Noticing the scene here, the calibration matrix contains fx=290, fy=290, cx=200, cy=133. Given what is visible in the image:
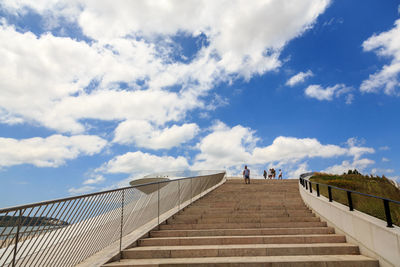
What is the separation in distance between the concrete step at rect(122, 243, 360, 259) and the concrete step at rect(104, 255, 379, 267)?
23 centimetres

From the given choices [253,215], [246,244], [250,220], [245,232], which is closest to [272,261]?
[246,244]

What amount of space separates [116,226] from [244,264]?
122 inches

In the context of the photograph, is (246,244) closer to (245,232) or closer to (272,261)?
(245,232)

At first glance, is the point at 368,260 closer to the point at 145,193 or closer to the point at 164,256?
the point at 164,256

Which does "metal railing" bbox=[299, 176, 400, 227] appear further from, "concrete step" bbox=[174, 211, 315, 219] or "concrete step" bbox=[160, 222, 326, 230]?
"concrete step" bbox=[174, 211, 315, 219]

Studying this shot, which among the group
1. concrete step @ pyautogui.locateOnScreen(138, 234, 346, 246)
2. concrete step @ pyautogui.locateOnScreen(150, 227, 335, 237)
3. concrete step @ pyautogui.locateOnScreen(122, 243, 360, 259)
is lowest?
concrete step @ pyautogui.locateOnScreen(122, 243, 360, 259)

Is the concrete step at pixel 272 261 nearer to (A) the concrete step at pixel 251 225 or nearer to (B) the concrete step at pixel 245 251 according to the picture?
(B) the concrete step at pixel 245 251

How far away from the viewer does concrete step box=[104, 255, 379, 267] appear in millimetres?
5461

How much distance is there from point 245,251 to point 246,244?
0.67 meters

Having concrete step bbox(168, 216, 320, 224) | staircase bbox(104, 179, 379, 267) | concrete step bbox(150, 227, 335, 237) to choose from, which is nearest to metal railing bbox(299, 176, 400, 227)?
staircase bbox(104, 179, 379, 267)

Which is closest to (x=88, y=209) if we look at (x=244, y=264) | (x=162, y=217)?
(x=244, y=264)

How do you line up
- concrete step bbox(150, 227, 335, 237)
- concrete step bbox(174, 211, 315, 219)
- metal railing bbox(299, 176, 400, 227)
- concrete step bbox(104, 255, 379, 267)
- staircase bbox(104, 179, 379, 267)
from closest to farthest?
metal railing bbox(299, 176, 400, 227) → concrete step bbox(104, 255, 379, 267) → staircase bbox(104, 179, 379, 267) → concrete step bbox(150, 227, 335, 237) → concrete step bbox(174, 211, 315, 219)

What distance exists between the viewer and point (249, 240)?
22.8ft

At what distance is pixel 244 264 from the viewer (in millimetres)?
5539
